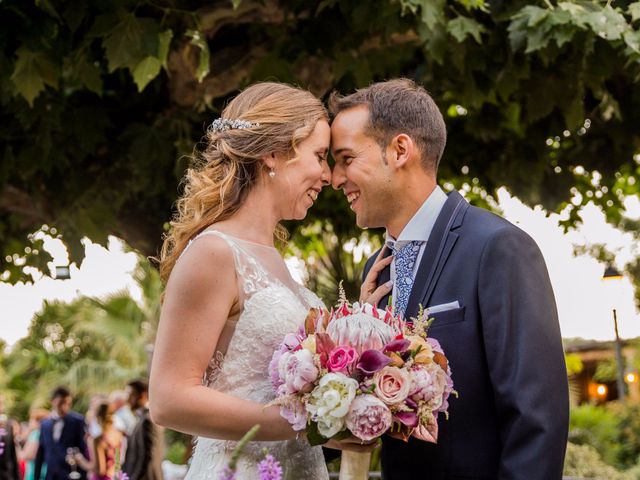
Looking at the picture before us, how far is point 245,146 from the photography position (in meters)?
3.41

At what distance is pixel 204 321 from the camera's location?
3.00 meters

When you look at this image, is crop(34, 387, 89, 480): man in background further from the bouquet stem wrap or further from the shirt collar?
the bouquet stem wrap

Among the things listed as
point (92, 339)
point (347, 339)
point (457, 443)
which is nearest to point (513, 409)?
point (457, 443)

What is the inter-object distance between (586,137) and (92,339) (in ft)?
102

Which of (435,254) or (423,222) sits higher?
(423,222)

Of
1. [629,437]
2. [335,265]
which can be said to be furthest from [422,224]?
[629,437]

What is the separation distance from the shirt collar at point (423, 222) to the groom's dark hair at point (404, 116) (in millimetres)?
128

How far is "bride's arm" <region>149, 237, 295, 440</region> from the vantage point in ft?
9.59

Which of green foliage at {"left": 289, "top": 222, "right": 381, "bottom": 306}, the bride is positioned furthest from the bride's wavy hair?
green foliage at {"left": 289, "top": 222, "right": 381, "bottom": 306}

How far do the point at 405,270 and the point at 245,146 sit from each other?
71 cm

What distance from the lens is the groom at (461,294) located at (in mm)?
2865

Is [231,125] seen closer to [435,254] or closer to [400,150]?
[400,150]

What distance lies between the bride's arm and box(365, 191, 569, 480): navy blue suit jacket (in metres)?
0.51

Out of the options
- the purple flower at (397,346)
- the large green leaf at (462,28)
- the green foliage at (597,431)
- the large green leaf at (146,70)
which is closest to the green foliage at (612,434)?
the green foliage at (597,431)
